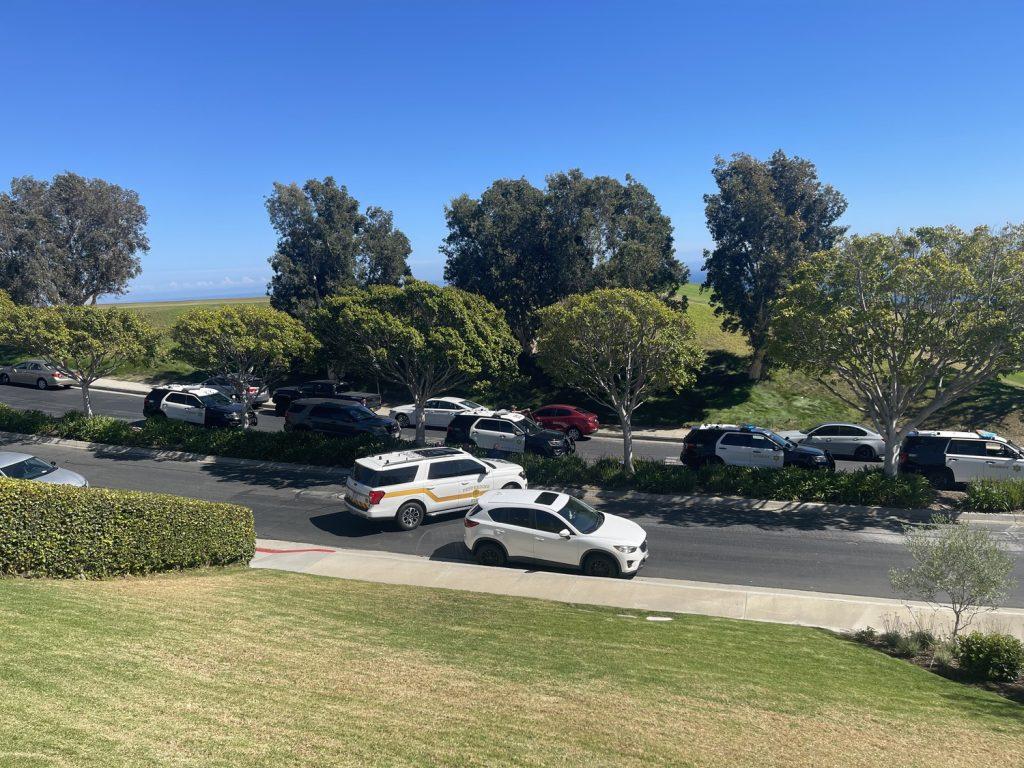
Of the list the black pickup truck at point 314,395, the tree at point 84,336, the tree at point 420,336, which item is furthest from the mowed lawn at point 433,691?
the black pickup truck at point 314,395

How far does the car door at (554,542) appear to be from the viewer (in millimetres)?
14008

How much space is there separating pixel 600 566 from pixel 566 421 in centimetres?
1592

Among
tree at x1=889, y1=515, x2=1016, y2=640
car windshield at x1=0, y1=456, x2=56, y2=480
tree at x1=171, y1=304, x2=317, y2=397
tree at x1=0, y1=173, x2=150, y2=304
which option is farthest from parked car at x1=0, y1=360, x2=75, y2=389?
tree at x1=889, y1=515, x2=1016, y2=640

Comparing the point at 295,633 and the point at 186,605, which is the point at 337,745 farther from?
the point at 186,605

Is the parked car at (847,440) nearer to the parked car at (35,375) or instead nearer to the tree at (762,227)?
the tree at (762,227)

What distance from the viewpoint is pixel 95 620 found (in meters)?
8.11

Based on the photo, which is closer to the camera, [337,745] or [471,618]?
[337,745]

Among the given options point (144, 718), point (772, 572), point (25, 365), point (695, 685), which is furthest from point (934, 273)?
point (25, 365)

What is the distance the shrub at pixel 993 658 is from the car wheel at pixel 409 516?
1183cm

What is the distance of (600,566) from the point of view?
13.9 metres

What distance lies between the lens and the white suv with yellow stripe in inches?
662

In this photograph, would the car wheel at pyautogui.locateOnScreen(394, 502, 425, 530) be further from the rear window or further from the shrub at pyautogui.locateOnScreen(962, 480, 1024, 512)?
the shrub at pyautogui.locateOnScreen(962, 480, 1024, 512)

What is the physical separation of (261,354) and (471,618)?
17497mm

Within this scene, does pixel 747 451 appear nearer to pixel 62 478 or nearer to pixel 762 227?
pixel 762 227
